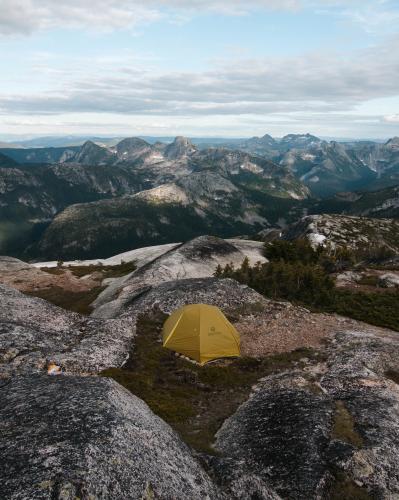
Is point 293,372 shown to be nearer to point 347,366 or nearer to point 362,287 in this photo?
point 347,366

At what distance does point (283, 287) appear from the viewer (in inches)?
2362

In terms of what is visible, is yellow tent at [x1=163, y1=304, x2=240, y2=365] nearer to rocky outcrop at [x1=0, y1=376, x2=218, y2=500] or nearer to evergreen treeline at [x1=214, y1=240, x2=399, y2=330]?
rocky outcrop at [x1=0, y1=376, x2=218, y2=500]

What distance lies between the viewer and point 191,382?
29609 millimetres

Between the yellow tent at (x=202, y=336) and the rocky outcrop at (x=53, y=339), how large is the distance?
406cm

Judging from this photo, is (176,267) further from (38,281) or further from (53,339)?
(53,339)

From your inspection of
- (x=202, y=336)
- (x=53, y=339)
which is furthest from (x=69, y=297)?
(x=202, y=336)

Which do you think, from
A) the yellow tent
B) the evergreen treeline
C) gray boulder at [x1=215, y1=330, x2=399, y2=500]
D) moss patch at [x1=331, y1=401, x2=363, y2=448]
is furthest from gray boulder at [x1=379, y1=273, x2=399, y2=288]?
moss patch at [x1=331, y1=401, x2=363, y2=448]

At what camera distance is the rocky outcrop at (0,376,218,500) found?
519 inches

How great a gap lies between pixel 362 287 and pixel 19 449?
206 feet

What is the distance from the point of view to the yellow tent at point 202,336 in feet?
108

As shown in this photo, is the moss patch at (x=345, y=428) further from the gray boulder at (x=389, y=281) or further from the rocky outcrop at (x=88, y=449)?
the gray boulder at (x=389, y=281)

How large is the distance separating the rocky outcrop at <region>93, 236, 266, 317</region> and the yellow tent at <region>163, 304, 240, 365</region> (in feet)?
48.3

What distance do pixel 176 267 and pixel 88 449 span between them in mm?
59123

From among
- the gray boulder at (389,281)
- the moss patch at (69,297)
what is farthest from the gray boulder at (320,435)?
the gray boulder at (389,281)
